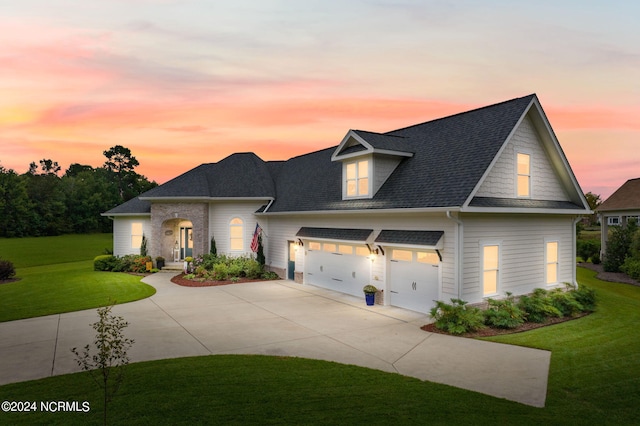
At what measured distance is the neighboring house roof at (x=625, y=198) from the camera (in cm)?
3094

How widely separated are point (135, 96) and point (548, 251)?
23.8m

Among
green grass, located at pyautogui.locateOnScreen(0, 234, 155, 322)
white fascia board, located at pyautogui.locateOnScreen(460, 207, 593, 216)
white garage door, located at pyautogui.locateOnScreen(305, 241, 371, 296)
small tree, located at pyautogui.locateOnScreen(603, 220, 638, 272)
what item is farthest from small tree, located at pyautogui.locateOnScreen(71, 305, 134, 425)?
small tree, located at pyautogui.locateOnScreen(603, 220, 638, 272)

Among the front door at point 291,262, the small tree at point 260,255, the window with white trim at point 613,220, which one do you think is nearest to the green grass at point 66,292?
the small tree at point 260,255

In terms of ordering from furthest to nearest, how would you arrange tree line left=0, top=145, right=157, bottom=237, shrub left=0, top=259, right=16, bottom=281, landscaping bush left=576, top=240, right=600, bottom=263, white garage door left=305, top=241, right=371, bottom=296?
tree line left=0, top=145, right=157, bottom=237 → landscaping bush left=576, top=240, right=600, bottom=263 → shrub left=0, top=259, right=16, bottom=281 → white garage door left=305, top=241, right=371, bottom=296

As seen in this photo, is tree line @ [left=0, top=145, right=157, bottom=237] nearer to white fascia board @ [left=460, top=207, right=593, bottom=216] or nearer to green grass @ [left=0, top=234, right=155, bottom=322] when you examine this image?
green grass @ [left=0, top=234, right=155, bottom=322]

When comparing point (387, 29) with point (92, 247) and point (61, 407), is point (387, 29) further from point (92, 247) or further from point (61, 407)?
point (92, 247)

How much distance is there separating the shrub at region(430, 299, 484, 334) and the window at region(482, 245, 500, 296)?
1.62 m

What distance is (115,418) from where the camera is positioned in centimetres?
642

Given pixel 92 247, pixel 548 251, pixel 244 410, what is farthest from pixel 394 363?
pixel 92 247

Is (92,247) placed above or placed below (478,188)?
below

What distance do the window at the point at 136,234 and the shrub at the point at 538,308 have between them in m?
25.8

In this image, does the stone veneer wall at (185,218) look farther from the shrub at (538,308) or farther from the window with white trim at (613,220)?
the window with white trim at (613,220)

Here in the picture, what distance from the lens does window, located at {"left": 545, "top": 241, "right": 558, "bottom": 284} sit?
16.6 metres

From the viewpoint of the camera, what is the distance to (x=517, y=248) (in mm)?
15312
